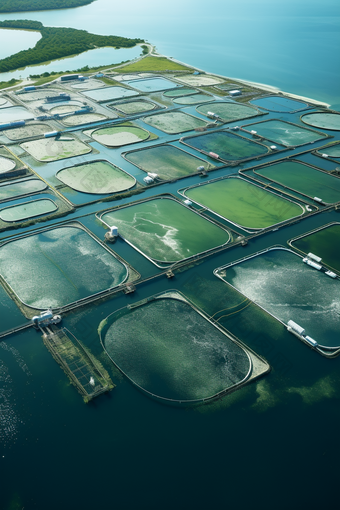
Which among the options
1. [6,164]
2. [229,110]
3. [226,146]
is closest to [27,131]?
[6,164]

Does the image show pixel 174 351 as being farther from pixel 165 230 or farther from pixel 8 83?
pixel 8 83

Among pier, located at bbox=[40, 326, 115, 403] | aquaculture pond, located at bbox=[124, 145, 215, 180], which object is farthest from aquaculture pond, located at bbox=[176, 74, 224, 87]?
pier, located at bbox=[40, 326, 115, 403]

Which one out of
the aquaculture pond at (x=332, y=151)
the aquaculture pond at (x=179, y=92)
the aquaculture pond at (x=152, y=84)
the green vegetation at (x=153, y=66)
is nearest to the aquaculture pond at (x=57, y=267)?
the aquaculture pond at (x=332, y=151)

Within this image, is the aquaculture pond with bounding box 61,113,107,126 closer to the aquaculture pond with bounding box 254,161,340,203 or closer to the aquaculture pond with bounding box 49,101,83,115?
the aquaculture pond with bounding box 49,101,83,115

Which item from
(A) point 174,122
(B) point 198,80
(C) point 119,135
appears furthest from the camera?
(B) point 198,80

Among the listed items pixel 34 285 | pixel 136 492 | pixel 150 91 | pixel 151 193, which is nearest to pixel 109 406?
pixel 136 492

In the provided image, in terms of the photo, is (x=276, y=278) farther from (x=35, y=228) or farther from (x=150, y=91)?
(x=150, y=91)

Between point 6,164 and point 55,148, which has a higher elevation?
point 55,148
